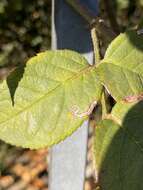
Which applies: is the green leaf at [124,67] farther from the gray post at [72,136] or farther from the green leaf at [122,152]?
the gray post at [72,136]

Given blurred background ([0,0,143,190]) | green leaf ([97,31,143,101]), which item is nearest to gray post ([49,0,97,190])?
green leaf ([97,31,143,101])

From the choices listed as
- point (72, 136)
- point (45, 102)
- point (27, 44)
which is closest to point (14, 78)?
point (45, 102)

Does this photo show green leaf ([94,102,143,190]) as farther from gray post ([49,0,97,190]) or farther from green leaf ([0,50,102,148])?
gray post ([49,0,97,190])

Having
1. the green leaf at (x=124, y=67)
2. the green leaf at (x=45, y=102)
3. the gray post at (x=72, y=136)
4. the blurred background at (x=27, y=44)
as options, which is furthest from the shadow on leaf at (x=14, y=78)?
the blurred background at (x=27, y=44)

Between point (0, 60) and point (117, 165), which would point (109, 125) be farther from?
point (0, 60)

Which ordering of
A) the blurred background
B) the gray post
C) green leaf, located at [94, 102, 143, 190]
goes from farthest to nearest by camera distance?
the blurred background
the gray post
green leaf, located at [94, 102, 143, 190]

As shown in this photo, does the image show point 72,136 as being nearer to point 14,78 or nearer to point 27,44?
point 14,78
